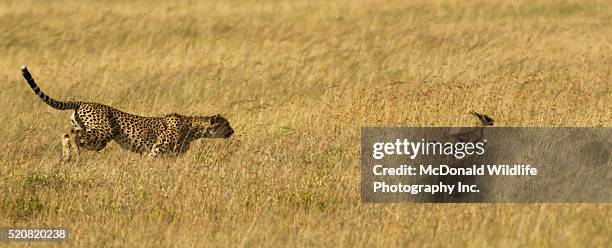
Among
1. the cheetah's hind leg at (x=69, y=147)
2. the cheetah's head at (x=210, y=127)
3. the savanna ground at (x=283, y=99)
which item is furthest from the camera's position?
the cheetah's head at (x=210, y=127)

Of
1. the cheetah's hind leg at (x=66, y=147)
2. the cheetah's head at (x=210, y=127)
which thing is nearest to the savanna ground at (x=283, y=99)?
the cheetah's head at (x=210, y=127)

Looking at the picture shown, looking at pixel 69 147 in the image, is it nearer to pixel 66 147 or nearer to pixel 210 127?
pixel 66 147

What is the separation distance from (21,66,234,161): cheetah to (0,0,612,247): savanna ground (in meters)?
0.20

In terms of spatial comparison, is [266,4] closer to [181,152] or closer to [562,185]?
[181,152]

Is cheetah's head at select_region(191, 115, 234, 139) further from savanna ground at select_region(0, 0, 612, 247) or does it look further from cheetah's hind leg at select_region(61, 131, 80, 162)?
cheetah's hind leg at select_region(61, 131, 80, 162)

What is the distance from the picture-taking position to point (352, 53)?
70.7 ft

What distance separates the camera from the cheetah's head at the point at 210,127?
13422 mm

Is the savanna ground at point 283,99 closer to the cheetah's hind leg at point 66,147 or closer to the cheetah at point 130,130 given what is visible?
the cheetah at point 130,130

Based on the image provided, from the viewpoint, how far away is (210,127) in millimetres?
13438

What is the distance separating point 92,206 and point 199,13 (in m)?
16.3

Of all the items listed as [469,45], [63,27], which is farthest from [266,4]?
[469,45]

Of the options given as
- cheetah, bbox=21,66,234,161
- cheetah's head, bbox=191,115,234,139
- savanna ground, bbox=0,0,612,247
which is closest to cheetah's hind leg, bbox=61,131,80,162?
cheetah, bbox=21,66,234,161

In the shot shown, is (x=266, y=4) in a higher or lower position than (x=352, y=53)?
higher

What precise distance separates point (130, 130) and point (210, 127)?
3.03 ft
